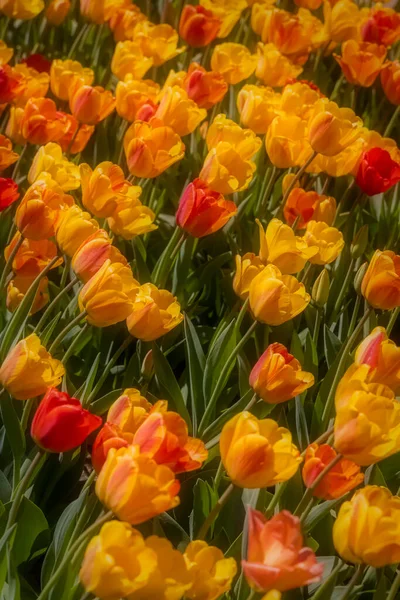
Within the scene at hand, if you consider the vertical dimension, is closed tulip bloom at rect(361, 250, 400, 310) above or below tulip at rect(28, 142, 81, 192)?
below

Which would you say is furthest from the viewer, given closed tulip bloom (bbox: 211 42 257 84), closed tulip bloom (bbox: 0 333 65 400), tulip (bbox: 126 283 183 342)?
closed tulip bloom (bbox: 211 42 257 84)

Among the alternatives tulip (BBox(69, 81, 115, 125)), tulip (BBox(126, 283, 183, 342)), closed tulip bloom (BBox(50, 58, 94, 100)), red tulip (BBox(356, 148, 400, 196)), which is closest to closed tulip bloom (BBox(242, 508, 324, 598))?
tulip (BBox(126, 283, 183, 342))

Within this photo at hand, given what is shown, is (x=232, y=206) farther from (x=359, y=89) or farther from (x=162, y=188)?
(x=359, y=89)

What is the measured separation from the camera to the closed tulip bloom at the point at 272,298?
3.42 feet

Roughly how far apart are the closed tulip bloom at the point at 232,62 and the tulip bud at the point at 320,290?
0.66 metres

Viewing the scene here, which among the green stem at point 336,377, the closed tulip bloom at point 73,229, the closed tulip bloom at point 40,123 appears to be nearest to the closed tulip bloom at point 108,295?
the closed tulip bloom at point 73,229

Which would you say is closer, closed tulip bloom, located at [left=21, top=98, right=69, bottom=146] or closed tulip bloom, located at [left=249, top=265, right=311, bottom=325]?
closed tulip bloom, located at [left=249, top=265, right=311, bottom=325]

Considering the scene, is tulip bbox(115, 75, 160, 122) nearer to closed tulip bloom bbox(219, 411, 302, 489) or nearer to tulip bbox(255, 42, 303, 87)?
tulip bbox(255, 42, 303, 87)

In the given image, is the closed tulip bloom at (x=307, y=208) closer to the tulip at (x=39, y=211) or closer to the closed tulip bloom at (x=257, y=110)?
the closed tulip bloom at (x=257, y=110)

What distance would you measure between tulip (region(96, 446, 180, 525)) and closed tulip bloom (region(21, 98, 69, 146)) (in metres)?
0.82

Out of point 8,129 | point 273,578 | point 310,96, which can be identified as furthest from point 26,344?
point 310,96

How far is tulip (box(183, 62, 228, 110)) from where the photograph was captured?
152 centimetres

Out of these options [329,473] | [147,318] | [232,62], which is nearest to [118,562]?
[329,473]

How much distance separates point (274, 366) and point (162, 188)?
83cm
